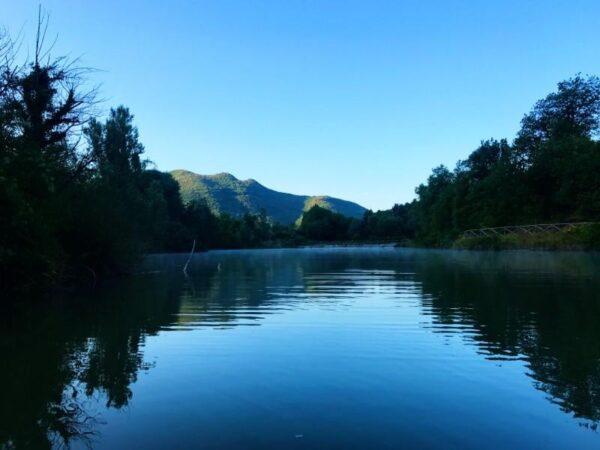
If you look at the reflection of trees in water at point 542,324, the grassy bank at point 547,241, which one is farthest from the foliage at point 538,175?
the reflection of trees in water at point 542,324

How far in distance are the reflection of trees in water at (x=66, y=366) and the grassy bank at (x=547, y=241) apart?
51.8m

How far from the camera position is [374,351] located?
995 cm

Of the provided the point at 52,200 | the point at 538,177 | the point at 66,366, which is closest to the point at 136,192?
the point at 52,200

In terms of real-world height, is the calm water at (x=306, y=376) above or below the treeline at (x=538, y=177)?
below

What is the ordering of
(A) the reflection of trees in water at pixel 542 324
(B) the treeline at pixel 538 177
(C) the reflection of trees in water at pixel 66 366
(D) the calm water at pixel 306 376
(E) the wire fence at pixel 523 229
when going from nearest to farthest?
(D) the calm water at pixel 306 376 < (C) the reflection of trees in water at pixel 66 366 < (A) the reflection of trees in water at pixel 542 324 < (E) the wire fence at pixel 523 229 < (B) the treeline at pixel 538 177

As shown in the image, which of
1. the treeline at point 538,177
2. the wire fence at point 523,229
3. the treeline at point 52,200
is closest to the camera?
the treeline at point 52,200

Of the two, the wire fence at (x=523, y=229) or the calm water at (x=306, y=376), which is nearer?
the calm water at (x=306, y=376)

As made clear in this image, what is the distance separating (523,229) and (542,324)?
63399 millimetres

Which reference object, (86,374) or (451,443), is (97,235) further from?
(451,443)

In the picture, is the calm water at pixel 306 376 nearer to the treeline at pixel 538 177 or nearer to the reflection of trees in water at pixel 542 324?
the reflection of trees in water at pixel 542 324

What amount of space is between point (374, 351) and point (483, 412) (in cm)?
371

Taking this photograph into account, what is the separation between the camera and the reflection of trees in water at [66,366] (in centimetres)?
607

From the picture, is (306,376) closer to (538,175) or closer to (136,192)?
(136,192)

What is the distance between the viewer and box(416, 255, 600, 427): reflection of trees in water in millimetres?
7430
